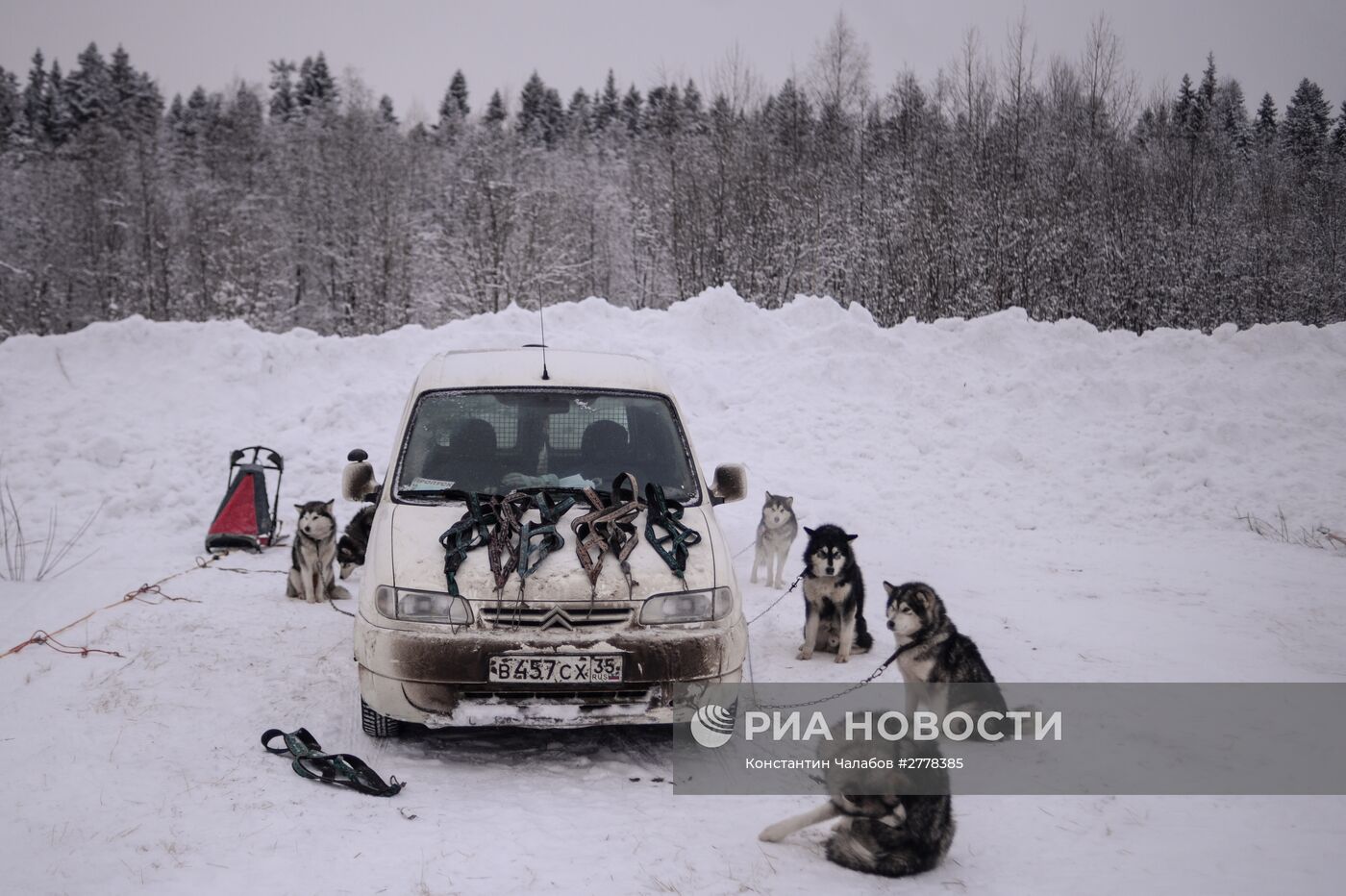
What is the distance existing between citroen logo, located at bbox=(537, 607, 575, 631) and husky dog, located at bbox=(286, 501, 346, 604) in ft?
12.6

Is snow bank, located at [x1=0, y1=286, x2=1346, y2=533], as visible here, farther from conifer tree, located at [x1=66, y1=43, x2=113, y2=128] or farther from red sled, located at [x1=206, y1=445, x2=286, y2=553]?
conifer tree, located at [x1=66, y1=43, x2=113, y2=128]

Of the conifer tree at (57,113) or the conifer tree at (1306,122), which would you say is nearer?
the conifer tree at (1306,122)

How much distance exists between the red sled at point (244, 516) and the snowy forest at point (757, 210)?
63.0 feet

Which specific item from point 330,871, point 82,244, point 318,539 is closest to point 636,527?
point 330,871

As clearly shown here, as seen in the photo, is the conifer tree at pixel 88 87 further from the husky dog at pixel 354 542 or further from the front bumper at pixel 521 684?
the front bumper at pixel 521 684

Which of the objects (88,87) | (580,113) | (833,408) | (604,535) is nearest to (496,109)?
(580,113)

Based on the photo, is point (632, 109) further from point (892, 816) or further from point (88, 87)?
point (892, 816)

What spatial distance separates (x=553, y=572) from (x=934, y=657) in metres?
2.07

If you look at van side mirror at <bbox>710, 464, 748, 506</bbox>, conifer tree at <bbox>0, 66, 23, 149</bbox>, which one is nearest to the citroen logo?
van side mirror at <bbox>710, 464, 748, 506</bbox>

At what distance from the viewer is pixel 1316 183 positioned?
27.5 metres

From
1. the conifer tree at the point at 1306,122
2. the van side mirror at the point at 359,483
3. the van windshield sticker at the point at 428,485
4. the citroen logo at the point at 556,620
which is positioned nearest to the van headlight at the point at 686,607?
the citroen logo at the point at 556,620

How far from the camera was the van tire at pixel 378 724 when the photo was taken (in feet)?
13.6

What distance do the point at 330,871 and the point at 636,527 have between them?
199cm

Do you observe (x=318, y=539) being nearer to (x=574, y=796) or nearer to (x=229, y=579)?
(x=229, y=579)
